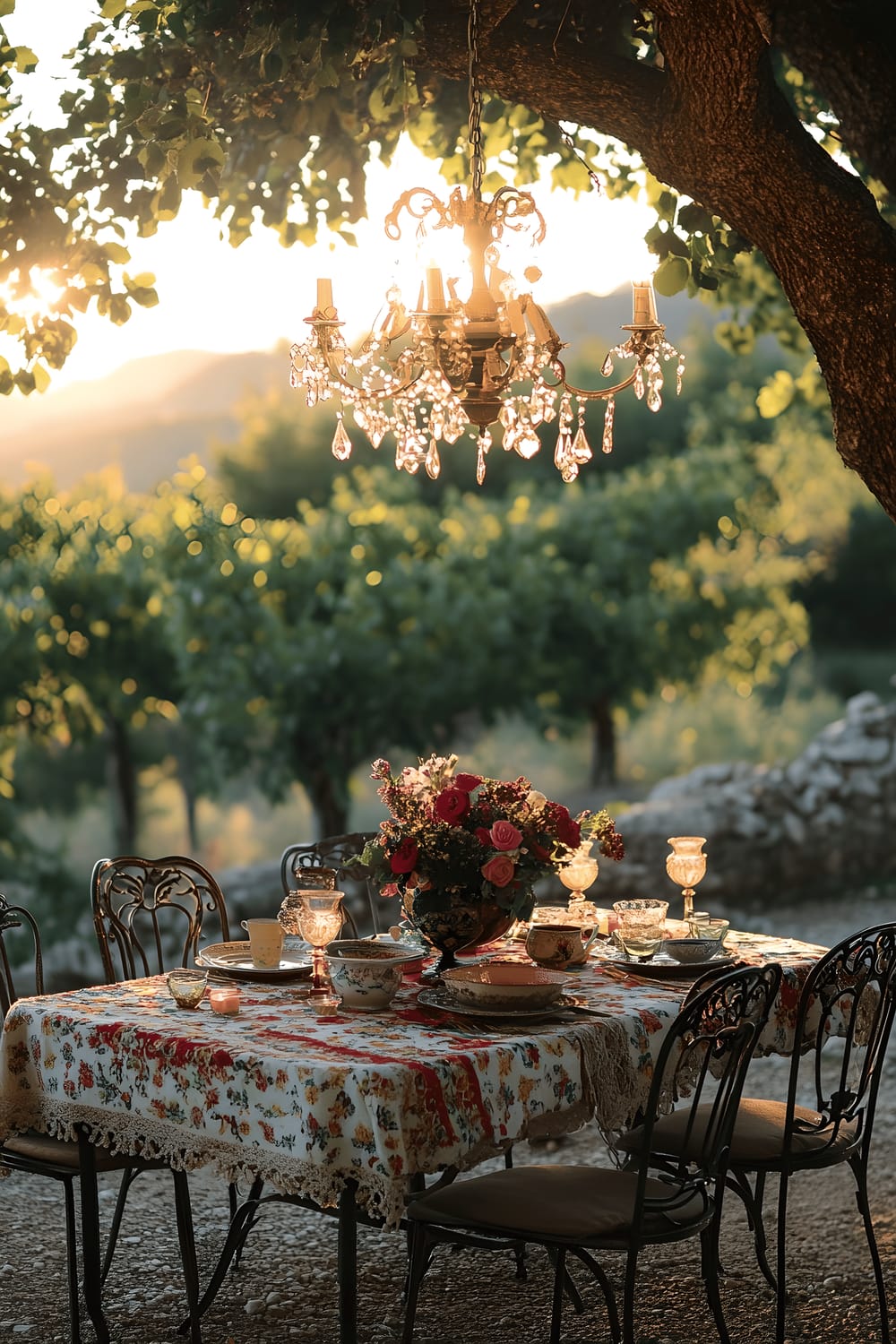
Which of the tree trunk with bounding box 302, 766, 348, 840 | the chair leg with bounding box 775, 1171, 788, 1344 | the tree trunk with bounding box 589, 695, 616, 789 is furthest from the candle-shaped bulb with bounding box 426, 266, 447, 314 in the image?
the tree trunk with bounding box 589, 695, 616, 789

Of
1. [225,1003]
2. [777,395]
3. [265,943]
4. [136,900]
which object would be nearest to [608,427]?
[265,943]

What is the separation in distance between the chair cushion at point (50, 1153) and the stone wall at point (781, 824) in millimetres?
5036

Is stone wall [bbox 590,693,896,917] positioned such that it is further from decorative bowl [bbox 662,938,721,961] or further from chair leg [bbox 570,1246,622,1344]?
chair leg [bbox 570,1246,622,1344]

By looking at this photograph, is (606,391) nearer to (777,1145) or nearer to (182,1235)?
(777,1145)

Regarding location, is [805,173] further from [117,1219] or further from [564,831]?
[117,1219]

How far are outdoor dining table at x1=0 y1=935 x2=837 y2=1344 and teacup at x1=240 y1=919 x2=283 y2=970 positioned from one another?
3.7 inches

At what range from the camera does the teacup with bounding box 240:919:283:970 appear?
11.0 ft

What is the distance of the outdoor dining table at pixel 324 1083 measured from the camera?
255cm

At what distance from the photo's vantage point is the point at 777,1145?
3244 mm

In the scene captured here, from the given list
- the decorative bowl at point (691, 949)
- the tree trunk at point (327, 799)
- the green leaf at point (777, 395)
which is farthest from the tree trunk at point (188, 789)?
the decorative bowl at point (691, 949)

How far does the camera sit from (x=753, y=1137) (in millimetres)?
3279

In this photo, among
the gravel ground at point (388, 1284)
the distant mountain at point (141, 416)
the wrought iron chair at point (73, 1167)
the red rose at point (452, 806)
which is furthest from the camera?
the distant mountain at point (141, 416)

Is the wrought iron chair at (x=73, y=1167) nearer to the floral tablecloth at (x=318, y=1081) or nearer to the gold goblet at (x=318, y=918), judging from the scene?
the floral tablecloth at (x=318, y=1081)

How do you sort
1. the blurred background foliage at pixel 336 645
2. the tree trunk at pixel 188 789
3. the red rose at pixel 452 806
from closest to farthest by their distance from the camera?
the red rose at pixel 452 806
the blurred background foliage at pixel 336 645
the tree trunk at pixel 188 789
